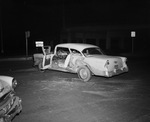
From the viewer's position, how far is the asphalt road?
5449 millimetres

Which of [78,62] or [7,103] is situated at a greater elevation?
[78,62]

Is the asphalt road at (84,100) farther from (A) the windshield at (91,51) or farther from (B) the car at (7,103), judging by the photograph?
(A) the windshield at (91,51)

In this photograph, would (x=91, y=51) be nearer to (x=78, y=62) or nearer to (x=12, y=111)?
(x=78, y=62)

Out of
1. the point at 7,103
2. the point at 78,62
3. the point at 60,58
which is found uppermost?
the point at 60,58

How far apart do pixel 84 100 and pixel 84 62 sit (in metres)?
3.16

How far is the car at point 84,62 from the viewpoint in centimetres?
926

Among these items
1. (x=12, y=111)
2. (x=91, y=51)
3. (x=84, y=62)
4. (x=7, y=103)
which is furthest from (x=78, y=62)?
(x=7, y=103)

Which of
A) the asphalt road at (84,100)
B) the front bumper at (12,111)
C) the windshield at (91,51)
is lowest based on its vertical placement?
the asphalt road at (84,100)

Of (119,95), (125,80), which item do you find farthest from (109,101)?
(125,80)

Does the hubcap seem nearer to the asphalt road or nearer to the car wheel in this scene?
the car wheel

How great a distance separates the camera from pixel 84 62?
981 centimetres

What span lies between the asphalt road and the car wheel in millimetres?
242

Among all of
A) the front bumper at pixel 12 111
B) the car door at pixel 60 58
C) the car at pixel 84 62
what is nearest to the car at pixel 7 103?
the front bumper at pixel 12 111

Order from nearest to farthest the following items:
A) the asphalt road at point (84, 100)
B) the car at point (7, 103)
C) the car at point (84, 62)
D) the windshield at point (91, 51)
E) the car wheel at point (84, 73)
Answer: the car at point (7, 103) → the asphalt road at point (84, 100) → the car at point (84, 62) → the car wheel at point (84, 73) → the windshield at point (91, 51)
